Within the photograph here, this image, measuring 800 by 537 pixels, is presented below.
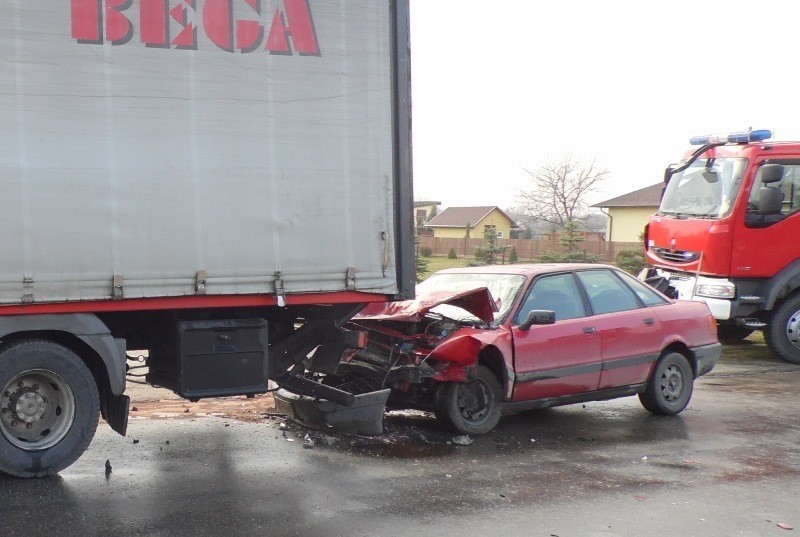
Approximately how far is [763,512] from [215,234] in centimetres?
434

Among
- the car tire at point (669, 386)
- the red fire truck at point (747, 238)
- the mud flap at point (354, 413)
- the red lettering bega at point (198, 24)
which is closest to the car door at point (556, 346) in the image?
the car tire at point (669, 386)

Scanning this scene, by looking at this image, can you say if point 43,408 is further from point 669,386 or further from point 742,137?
point 742,137

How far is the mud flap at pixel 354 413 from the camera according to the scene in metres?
7.80

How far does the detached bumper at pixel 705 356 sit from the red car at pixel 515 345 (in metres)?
0.31

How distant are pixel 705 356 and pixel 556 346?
2286 millimetres

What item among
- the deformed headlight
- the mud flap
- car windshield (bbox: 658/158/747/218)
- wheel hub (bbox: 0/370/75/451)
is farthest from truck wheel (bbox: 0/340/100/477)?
car windshield (bbox: 658/158/747/218)

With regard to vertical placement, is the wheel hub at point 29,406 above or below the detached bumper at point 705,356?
above

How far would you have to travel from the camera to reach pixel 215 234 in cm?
692

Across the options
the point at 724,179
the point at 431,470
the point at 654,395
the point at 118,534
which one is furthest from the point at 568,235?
the point at 118,534

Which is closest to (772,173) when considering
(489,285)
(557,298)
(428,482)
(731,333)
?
(731,333)

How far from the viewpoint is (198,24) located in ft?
22.7

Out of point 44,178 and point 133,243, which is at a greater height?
point 44,178

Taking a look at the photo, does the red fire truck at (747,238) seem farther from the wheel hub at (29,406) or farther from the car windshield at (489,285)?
the wheel hub at (29,406)

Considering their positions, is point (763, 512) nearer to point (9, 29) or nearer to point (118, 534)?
point (118, 534)
